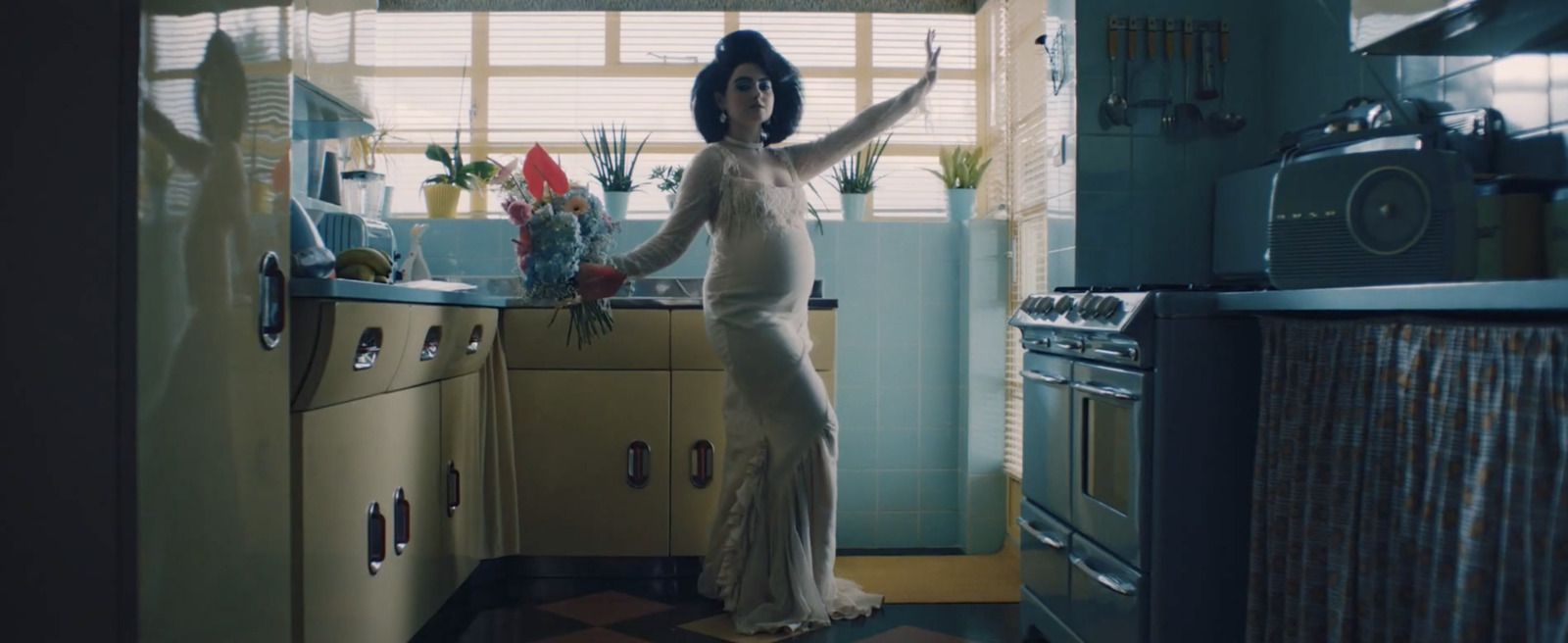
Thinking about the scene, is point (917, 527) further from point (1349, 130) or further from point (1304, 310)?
point (1304, 310)

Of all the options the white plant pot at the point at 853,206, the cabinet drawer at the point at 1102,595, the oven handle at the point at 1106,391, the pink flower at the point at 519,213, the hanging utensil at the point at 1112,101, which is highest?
the hanging utensil at the point at 1112,101

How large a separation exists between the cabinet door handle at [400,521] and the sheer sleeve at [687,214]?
0.90 m

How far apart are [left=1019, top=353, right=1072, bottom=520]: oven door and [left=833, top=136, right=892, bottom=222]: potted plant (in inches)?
49.8

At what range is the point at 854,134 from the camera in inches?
119

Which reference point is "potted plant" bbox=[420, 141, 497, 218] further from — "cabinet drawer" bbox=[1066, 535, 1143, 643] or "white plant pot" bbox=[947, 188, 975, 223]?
"cabinet drawer" bbox=[1066, 535, 1143, 643]

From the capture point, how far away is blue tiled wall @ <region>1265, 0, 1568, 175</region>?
1977mm

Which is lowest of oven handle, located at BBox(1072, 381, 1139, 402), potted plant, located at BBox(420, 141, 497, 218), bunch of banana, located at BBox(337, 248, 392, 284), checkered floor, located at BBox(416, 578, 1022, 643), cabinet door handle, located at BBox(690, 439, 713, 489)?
checkered floor, located at BBox(416, 578, 1022, 643)

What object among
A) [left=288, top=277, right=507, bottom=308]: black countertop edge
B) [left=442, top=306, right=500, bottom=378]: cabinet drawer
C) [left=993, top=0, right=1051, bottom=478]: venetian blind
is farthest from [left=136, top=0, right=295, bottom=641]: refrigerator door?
[left=993, top=0, right=1051, bottom=478]: venetian blind

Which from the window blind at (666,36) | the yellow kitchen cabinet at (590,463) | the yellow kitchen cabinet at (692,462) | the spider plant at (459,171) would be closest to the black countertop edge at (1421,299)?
the yellow kitchen cabinet at (692,462)

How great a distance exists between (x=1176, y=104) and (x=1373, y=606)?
2.09 m

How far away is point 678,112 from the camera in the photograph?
4.24m

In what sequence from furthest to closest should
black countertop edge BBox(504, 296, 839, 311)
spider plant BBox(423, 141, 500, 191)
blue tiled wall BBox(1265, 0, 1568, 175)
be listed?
1. spider plant BBox(423, 141, 500, 191)
2. black countertop edge BBox(504, 296, 839, 311)
3. blue tiled wall BBox(1265, 0, 1568, 175)

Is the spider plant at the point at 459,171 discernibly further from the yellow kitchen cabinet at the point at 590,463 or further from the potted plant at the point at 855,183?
the potted plant at the point at 855,183

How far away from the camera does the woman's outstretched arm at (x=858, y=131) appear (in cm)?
300
